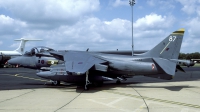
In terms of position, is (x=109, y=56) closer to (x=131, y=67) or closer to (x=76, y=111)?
(x=131, y=67)

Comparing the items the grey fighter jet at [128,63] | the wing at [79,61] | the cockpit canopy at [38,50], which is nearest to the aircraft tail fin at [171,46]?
the grey fighter jet at [128,63]

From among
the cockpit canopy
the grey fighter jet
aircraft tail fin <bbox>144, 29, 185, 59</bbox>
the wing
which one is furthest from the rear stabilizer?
the cockpit canopy

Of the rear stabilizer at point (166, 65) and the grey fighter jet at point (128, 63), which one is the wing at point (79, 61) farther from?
the rear stabilizer at point (166, 65)

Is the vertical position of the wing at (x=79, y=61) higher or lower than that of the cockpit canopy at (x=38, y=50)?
lower

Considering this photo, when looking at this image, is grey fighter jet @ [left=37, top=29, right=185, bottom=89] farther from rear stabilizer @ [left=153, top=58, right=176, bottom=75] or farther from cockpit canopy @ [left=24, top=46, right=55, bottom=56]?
cockpit canopy @ [left=24, top=46, right=55, bottom=56]

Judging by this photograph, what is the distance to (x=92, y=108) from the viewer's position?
816cm

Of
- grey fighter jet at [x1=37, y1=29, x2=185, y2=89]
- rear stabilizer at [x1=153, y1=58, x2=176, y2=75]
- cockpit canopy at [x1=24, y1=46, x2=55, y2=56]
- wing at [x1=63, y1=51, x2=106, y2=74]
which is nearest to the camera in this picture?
wing at [x1=63, y1=51, x2=106, y2=74]

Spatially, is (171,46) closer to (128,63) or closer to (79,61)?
(128,63)

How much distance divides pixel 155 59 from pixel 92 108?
7538 millimetres

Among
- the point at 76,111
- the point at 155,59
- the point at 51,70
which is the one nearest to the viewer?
the point at 76,111

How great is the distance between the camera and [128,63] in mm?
14695

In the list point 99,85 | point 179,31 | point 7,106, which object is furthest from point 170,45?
point 7,106

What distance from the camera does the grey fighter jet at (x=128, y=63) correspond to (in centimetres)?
1402

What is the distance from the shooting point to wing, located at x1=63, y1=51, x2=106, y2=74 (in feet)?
41.1
